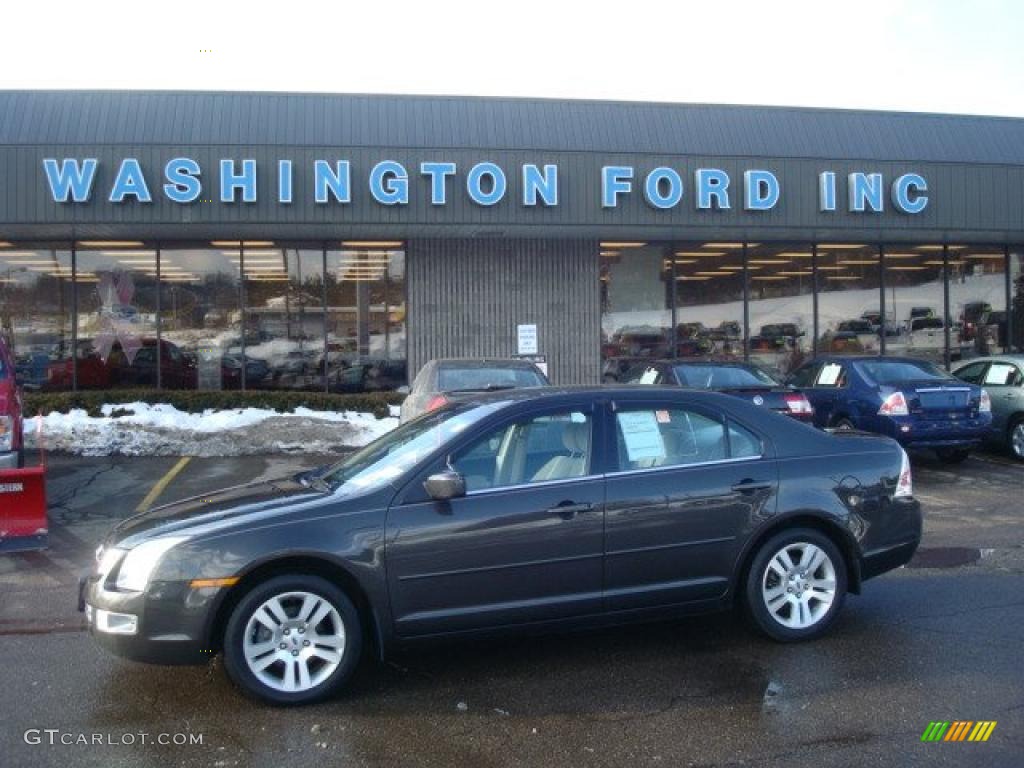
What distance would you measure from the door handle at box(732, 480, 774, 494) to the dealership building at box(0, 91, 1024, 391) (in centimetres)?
1100

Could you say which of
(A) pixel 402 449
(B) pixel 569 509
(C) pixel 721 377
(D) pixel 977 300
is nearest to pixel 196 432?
(C) pixel 721 377


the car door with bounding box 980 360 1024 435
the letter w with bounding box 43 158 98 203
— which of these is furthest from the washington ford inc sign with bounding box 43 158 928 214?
the car door with bounding box 980 360 1024 435

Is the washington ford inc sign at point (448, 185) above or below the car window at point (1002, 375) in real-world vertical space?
above

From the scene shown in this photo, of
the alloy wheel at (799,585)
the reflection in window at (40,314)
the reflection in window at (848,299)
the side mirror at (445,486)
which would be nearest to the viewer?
the side mirror at (445,486)

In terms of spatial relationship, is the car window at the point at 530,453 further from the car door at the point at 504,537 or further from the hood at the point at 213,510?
the hood at the point at 213,510

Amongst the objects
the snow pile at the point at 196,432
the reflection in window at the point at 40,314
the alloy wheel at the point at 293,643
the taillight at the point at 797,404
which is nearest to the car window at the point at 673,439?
the alloy wheel at the point at 293,643

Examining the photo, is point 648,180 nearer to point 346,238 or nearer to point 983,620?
point 346,238

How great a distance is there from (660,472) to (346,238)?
1310 cm

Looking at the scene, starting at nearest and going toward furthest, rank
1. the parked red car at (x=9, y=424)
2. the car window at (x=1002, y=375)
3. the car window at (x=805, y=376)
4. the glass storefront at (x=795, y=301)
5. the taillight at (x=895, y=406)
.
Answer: the parked red car at (x=9, y=424) → the taillight at (x=895, y=406) → the car window at (x=1002, y=375) → the car window at (x=805, y=376) → the glass storefront at (x=795, y=301)

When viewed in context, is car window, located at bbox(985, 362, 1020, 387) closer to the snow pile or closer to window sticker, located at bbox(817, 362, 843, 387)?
window sticker, located at bbox(817, 362, 843, 387)

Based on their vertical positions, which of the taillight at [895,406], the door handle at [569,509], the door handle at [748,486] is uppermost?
the taillight at [895,406]

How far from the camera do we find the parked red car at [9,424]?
1024 centimetres

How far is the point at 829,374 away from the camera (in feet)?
47.2

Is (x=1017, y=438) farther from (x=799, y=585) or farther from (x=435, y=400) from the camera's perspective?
(x=799, y=585)
